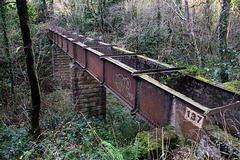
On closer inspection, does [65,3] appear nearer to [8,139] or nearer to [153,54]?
[153,54]

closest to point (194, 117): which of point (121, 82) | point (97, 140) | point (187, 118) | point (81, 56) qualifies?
point (187, 118)

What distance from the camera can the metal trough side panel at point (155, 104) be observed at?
3775 millimetres

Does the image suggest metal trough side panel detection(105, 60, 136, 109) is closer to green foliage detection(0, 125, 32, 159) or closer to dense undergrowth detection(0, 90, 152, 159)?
dense undergrowth detection(0, 90, 152, 159)

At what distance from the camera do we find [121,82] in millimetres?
5453

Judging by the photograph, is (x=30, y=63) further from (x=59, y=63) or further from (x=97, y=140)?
(x=59, y=63)

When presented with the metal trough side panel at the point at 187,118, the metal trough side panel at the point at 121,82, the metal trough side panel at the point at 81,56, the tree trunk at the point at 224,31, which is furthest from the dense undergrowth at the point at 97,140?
the tree trunk at the point at 224,31

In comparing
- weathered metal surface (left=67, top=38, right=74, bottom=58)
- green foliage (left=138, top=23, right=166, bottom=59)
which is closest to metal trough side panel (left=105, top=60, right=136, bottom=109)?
weathered metal surface (left=67, top=38, right=74, bottom=58)

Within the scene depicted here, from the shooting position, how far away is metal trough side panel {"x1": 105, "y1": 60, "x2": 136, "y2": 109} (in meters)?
4.91

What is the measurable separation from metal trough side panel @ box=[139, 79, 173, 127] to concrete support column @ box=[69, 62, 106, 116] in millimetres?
7335

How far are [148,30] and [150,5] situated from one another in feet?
10.4

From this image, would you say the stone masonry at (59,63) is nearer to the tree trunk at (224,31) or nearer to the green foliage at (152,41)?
the green foliage at (152,41)

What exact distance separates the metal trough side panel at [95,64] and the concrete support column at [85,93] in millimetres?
3115

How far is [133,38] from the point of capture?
17.2 metres

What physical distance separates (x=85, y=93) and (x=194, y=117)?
30.0 ft
